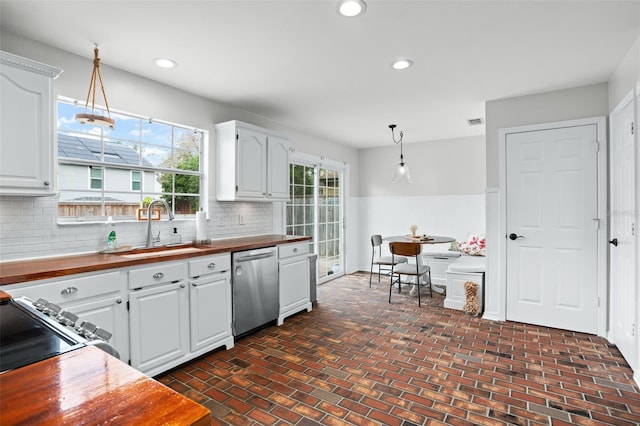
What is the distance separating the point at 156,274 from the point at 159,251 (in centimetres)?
62

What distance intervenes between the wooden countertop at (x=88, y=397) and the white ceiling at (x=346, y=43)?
2034 millimetres

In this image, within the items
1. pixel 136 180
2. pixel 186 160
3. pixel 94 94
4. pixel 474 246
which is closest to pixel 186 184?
pixel 186 160

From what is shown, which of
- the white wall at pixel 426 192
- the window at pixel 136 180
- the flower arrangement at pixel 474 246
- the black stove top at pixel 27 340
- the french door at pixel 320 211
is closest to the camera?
the black stove top at pixel 27 340

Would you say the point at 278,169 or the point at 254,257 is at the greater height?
the point at 278,169

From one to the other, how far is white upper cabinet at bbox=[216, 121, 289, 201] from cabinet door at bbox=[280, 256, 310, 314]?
85 cm

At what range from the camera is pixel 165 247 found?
126 inches

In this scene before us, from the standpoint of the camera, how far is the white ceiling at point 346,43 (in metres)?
2.10

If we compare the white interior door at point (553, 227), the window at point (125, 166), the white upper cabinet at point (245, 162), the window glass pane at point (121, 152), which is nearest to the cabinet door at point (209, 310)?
the window at point (125, 166)

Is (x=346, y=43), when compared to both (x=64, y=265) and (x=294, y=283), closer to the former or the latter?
(x=64, y=265)

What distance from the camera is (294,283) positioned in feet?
13.1

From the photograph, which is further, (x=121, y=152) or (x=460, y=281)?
(x=460, y=281)

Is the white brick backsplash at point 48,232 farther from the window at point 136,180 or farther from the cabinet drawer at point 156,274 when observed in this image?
the cabinet drawer at point 156,274

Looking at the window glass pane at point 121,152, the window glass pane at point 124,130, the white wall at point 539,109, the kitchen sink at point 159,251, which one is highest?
the white wall at point 539,109

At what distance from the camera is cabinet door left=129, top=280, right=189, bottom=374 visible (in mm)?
2398
